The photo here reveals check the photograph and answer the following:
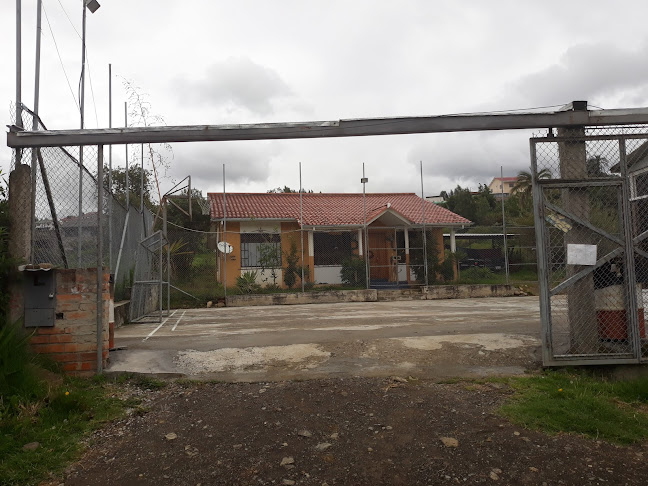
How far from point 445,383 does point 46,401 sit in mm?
3827

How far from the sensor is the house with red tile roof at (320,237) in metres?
17.5

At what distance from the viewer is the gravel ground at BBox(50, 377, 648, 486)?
10.3 feet

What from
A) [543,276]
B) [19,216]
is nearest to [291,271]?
[19,216]

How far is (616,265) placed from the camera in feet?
17.7

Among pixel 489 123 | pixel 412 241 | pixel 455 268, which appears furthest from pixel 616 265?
pixel 412 241

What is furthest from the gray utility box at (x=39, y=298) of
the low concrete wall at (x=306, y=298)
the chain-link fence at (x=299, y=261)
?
the low concrete wall at (x=306, y=298)

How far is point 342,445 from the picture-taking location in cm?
356

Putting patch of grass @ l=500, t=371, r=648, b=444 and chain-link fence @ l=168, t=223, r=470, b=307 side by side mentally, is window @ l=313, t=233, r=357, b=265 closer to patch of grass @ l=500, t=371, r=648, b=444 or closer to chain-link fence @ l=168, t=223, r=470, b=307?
chain-link fence @ l=168, t=223, r=470, b=307

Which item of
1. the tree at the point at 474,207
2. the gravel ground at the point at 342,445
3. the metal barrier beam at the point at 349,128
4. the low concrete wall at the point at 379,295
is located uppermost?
the tree at the point at 474,207

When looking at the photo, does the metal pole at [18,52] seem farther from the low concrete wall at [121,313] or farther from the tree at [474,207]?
the tree at [474,207]

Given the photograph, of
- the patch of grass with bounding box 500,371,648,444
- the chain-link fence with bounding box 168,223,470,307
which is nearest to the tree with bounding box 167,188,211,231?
the chain-link fence with bounding box 168,223,470,307

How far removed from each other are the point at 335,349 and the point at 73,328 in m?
3.19

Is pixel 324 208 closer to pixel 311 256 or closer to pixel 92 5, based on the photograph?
pixel 311 256

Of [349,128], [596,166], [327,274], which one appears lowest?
[327,274]
